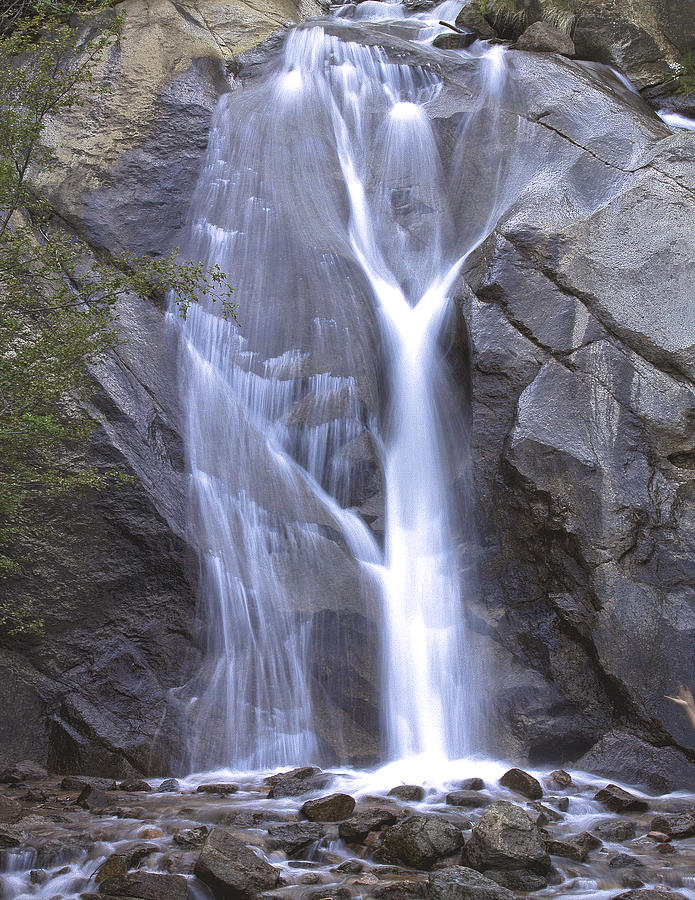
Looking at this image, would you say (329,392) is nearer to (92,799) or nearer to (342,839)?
(92,799)

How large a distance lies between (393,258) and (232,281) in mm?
2580

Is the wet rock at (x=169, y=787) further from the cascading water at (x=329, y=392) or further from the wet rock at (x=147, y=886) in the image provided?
the wet rock at (x=147, y=886)

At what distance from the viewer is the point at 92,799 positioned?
656 cm

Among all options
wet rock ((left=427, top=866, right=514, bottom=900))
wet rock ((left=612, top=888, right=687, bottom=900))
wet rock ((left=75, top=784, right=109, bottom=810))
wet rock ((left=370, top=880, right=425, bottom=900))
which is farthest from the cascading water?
wet rock ((left=612, top=888, right=687, bottom=900))

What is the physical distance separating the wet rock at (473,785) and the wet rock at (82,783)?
3.08m

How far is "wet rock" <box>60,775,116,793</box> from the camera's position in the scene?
7.16m

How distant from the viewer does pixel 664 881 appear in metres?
5.15

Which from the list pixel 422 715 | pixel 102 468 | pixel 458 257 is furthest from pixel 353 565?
pixel 458 257

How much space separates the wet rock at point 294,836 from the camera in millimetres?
5602

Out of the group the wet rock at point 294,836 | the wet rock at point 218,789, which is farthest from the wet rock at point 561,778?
the wet rock at point 218,789

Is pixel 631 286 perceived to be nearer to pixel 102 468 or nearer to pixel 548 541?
pixel 548 541

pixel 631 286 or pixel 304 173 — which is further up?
pixel 304 173

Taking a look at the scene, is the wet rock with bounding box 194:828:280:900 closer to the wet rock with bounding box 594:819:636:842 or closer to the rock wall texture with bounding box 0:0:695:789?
the wet rock with bounding box 594:819:636:842

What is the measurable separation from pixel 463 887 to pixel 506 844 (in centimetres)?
66
